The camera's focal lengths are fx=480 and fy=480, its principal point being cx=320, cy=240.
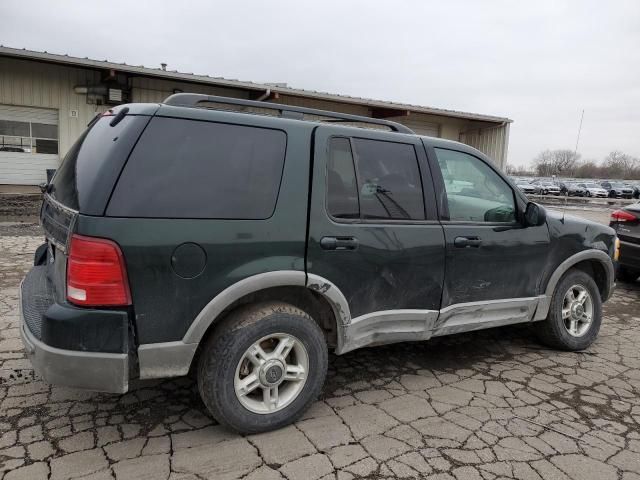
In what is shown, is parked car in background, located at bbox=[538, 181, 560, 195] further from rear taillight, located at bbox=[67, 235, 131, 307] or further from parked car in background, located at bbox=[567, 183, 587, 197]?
rear taillight, located at bbox=[67, 235, 131, 307]

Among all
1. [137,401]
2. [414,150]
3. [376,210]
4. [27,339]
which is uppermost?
[414,150]

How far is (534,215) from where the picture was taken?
3836mm

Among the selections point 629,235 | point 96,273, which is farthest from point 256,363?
point 629,235

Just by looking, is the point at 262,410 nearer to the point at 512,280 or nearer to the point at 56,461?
the point at 56,461

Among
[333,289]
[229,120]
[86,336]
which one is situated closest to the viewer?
[86,336]

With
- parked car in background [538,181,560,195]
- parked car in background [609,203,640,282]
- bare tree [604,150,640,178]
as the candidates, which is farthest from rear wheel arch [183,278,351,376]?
bare tree [604,150,640,178]

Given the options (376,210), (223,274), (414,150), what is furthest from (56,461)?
(414,150)

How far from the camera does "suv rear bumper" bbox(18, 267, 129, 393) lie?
7.85 feet

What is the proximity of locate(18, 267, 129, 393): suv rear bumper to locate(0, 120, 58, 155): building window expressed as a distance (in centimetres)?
1211

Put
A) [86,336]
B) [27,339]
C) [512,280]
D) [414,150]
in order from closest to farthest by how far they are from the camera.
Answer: [86,336] < [27,339] < [414,150] < [512,280]

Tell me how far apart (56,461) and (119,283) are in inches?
40.2

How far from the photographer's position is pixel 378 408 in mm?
3238

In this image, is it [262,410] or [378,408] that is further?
[378,408]

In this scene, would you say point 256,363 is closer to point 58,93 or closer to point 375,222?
point 375,222
